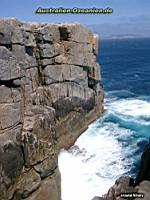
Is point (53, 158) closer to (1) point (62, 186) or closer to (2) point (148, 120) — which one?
(1) point (62, 186)

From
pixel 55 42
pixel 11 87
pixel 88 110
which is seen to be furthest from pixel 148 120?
pixel 11 87

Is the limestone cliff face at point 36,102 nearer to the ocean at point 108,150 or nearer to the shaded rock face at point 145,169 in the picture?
the ocean at point 108,150

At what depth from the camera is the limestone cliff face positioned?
81.8 ft

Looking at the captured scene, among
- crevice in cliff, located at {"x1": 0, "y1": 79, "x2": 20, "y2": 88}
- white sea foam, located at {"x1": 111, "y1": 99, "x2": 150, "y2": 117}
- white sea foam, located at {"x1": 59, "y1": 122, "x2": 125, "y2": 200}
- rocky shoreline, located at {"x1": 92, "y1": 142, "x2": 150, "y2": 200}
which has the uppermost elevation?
crevice in cliff, located at {"x1": 0, "y1": 79, "x2": 20, "y2": 88}

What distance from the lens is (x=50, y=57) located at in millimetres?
35531

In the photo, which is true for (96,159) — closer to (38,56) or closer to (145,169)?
(38,56)

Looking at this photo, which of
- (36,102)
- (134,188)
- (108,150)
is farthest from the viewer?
(108,150)

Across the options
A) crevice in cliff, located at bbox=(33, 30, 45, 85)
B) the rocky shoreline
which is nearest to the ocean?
the rocky shoreline

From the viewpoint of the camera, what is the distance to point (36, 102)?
106 feet

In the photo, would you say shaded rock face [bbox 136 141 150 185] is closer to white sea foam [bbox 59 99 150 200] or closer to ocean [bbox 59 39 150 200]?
white sea foam [bbox 59 99 150 200]

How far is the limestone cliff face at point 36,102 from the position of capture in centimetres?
2494

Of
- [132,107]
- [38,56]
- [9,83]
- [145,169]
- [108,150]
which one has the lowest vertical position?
[108,150]

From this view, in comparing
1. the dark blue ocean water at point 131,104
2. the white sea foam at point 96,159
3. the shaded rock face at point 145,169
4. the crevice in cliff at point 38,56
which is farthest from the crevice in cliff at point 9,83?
the dark blue ocean water at point 131,104

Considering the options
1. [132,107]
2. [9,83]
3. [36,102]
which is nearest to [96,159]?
[36,102]
